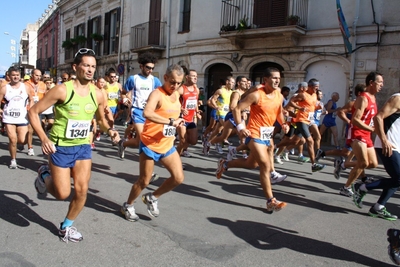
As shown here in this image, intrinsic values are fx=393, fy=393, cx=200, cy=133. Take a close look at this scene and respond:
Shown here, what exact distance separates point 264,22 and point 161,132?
12.3 metres

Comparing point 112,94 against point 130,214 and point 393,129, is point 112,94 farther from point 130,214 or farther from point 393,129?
point 393,129

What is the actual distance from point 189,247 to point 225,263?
0.47 metres

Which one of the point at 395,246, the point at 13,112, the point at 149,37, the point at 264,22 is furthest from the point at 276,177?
the point at 149,37

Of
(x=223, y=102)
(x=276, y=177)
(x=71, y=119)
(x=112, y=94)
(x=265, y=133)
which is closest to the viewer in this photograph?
(x=71, y=119)

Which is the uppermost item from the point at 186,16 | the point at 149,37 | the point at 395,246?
the point at 186,16

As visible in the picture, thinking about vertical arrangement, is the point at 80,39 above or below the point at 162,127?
above

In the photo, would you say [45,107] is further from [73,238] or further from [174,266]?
[174,266]

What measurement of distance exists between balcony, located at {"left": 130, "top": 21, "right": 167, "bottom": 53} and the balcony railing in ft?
15.9

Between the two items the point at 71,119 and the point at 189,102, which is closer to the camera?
the point at 71,119

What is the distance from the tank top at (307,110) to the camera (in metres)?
8.14

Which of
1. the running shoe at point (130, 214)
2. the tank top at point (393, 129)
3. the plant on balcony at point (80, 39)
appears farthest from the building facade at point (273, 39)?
the running shoe at point (130, 214)

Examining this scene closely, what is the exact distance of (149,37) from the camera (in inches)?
A: 847

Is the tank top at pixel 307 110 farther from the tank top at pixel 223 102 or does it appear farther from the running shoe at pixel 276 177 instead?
the tank top at pixel 223 102

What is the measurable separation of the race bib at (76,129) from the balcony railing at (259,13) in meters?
11.9
